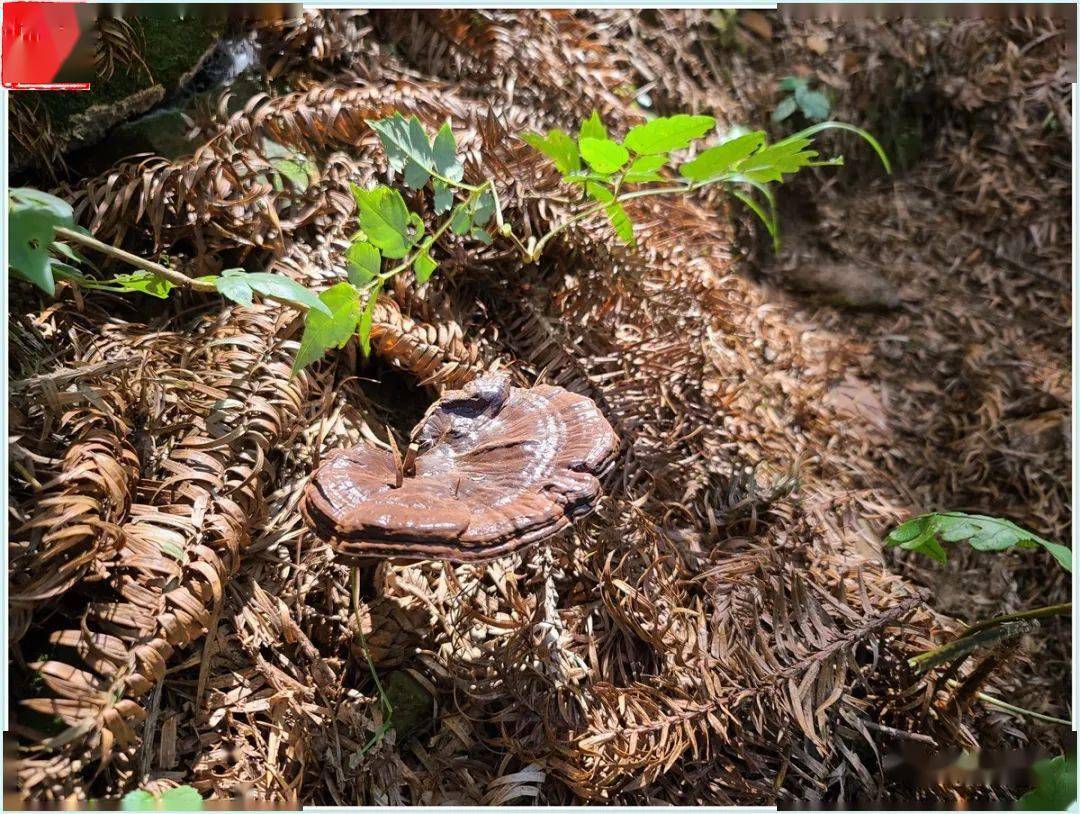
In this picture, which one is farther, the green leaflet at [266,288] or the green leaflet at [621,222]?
the green leaflet at [621,222]

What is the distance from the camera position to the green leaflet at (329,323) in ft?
5.39

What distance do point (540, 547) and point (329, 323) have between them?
796mm

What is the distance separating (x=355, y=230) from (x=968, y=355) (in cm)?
242

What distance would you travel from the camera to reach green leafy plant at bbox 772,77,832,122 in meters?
3.37

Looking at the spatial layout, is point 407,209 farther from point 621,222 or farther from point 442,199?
point 621,222

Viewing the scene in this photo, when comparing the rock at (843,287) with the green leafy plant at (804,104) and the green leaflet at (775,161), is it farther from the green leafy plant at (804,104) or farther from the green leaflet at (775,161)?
the green leaflet at (775,161)

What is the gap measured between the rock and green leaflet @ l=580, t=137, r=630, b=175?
1520 millimetres

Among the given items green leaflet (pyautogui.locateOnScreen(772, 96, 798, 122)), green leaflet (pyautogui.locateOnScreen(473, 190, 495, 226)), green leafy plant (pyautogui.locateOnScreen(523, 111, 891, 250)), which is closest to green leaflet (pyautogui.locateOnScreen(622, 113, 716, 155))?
green leafy plant (pyautogui.locateOnScreen(523, 111, 891, 250))

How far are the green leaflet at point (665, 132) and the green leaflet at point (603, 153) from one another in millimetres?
30

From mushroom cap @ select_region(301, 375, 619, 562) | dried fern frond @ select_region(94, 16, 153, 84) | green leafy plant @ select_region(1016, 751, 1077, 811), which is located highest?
dried fern frond @ select_region(94, 16, 153, 84)

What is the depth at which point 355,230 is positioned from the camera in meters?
2.19

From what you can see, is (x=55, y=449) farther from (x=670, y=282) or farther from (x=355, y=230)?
(x=670, y=282)

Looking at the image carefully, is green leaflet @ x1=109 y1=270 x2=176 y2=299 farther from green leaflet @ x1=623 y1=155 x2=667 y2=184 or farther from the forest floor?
green leaflet @ x1=623 y1=155 x2=667 y2=184

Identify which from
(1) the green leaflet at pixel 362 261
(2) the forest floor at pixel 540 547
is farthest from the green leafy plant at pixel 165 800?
Answer: (1) the green leaflet at pixel 362 261
